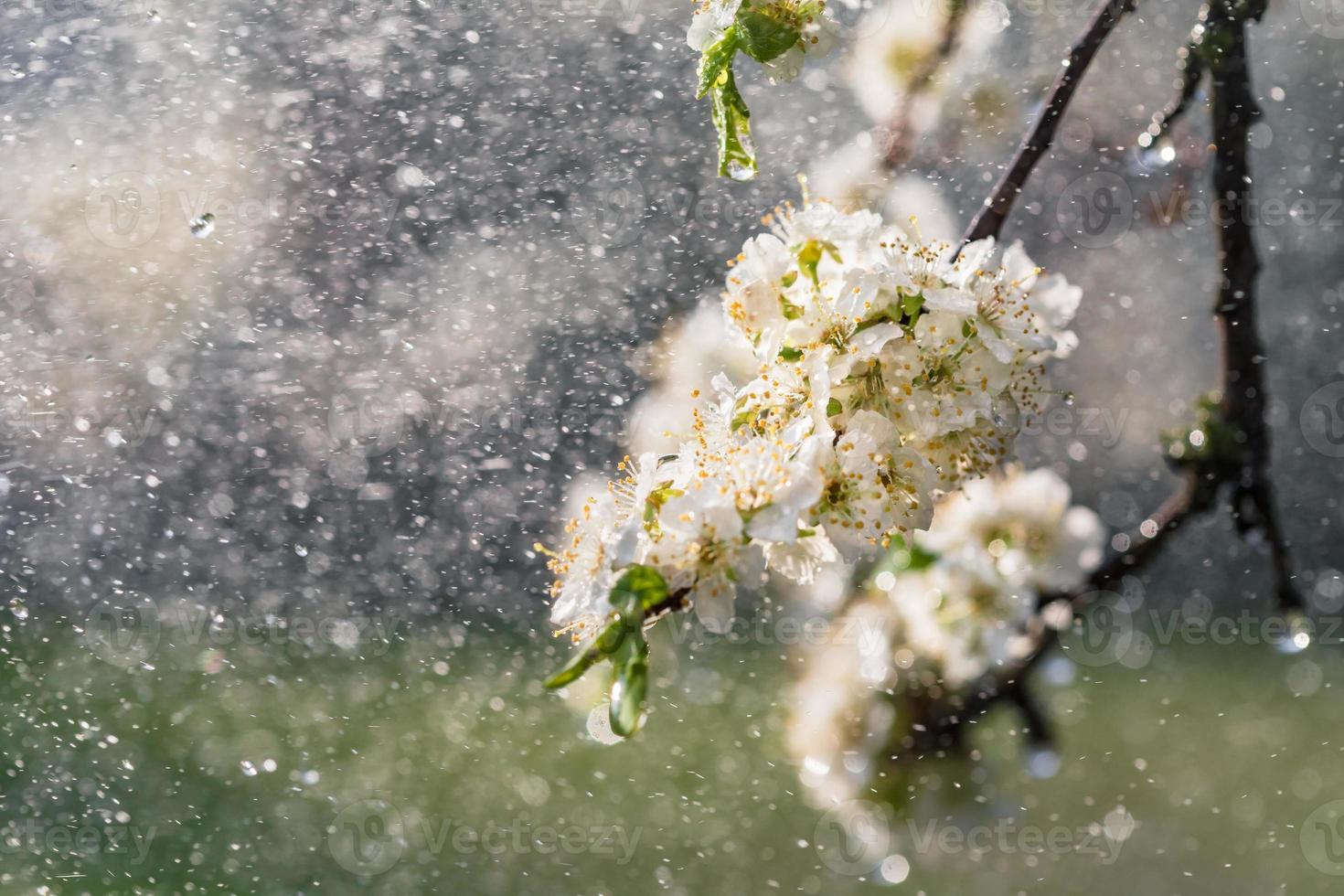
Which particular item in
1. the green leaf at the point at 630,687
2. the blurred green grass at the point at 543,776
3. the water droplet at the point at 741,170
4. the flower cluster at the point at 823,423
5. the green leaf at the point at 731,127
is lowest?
the blurred green grass at the point at 543,776

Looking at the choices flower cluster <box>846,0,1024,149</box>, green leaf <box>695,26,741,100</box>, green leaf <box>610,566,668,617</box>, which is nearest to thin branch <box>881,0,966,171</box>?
flower cluster <box>846,0,1024,149</box>

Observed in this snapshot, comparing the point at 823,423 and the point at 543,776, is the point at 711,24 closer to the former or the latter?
the point at 823,423

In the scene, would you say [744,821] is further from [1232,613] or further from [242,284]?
[242,284]

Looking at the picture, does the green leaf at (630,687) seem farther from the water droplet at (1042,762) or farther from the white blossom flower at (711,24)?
the water droplet at (1042,762)

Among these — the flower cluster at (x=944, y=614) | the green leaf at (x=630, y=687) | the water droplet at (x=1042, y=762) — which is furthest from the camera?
the water droplet at (x=1042, y=762)

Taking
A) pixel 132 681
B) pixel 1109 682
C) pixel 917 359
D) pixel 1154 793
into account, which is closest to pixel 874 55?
pixel 917 359

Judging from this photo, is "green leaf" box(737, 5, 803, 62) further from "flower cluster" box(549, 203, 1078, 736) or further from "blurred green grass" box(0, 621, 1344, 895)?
"blurred green grass" box(0, 621, 1344, 895)

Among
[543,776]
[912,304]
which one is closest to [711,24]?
[912,304]

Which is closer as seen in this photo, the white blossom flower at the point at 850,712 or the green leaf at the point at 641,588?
the green leaf at the point at 641,588

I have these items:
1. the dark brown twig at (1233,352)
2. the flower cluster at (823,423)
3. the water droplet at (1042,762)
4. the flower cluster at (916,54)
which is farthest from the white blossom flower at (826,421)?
the water droplet at (1042,762)
